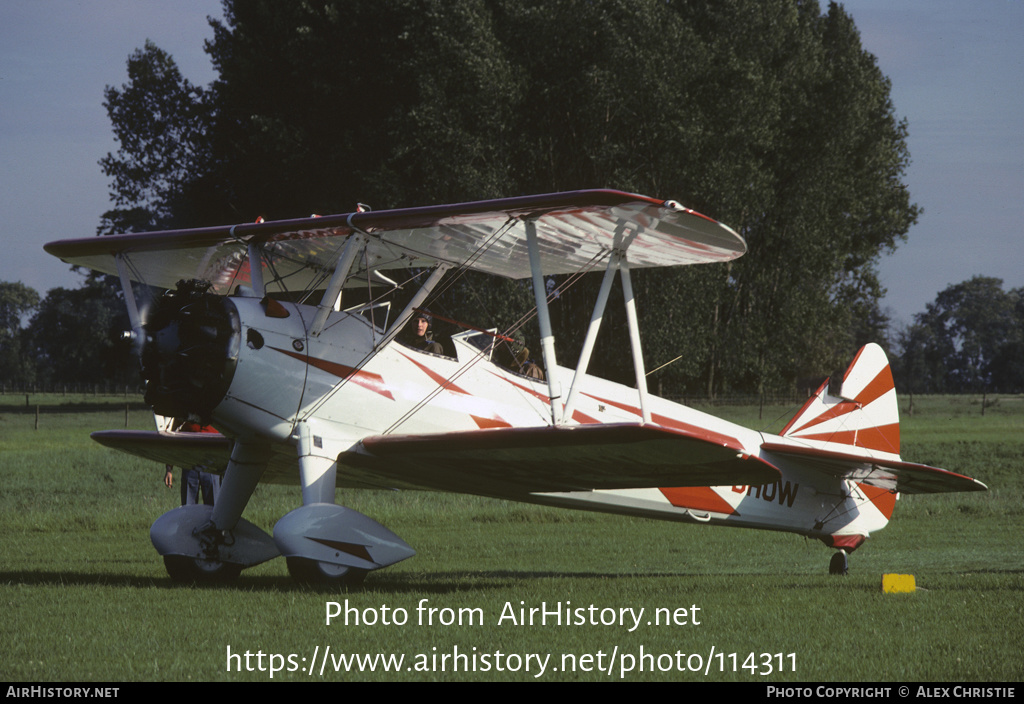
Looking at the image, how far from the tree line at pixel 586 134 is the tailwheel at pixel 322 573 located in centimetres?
1914

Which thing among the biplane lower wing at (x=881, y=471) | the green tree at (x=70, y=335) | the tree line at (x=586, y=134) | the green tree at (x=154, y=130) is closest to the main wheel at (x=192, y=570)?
the biplane lower wing at (x=881, y=471)

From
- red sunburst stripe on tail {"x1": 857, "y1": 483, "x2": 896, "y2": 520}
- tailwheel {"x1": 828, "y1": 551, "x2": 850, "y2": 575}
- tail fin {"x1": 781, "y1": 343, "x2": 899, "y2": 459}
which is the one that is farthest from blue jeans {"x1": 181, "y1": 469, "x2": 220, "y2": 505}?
red sunburst stripe on tail {"x1": 857, "y1": 483, "x2": 896, "y2": 520}

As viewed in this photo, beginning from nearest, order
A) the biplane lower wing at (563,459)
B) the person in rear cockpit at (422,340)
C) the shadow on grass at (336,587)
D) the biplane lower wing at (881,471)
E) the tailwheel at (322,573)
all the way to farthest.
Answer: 1. the biplane lower wing at (563,459)
2. the tailwheel at (322,573)
3. the shadow on grass at (336,587)
4. the biplane lower wing at (881,471)
5. the person in rear cockpit at (422,340)

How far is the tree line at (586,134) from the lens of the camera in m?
28.2

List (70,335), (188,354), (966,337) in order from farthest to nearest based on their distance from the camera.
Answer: (966,337)
(70,335)
(188,354)

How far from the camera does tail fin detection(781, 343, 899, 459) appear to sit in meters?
11.3

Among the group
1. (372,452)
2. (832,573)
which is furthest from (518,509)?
(372,452)

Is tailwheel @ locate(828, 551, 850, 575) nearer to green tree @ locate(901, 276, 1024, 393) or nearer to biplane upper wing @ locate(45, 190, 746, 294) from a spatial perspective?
biplane upper wing @ locate(45, 190, 746, 294)

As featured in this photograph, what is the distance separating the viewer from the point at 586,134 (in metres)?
30.4

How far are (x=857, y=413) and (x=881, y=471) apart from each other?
2.61 metres

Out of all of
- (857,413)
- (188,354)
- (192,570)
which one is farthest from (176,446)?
(857,413)

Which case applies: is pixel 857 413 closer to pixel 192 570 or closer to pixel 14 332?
pixel 192 570

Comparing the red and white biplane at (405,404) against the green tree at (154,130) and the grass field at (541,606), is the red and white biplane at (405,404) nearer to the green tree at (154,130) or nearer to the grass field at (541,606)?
the grass field at (541,606)

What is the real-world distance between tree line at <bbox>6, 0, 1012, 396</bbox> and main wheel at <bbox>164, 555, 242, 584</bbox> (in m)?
18.1
